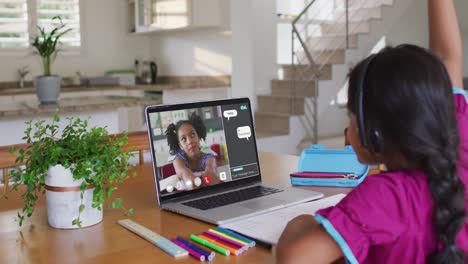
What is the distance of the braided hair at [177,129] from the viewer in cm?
138

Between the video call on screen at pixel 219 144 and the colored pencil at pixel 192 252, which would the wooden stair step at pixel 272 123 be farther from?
the colored pencil at pixel 192 252

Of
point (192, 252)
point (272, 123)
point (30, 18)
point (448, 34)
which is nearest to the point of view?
point (192, 252)

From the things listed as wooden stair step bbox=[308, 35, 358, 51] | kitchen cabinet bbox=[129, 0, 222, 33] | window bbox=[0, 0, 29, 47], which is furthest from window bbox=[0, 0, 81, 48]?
wooden stair step bbox=[308, 35, 358, 51]

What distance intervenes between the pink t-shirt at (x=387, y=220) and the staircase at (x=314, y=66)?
178 inches

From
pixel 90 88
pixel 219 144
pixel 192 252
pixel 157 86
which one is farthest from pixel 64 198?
pixel 90 88

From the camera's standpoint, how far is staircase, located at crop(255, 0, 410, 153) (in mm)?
5723

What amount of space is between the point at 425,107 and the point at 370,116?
0.26 feet

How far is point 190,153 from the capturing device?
1403 mm

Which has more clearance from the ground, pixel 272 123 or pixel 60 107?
pixel 60 107

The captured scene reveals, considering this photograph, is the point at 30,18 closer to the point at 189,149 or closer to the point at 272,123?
the point at 272,123

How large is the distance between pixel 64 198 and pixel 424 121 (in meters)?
0.77

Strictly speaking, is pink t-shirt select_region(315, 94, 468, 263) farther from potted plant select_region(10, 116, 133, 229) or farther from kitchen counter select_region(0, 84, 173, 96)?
kitchen counter select_region(0, 84, 173, 96)

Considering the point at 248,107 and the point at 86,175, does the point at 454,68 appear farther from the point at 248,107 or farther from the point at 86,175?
the point at 86,175

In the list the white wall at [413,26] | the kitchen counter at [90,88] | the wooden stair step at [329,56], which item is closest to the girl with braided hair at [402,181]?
the kitchen counter at [90,88]
